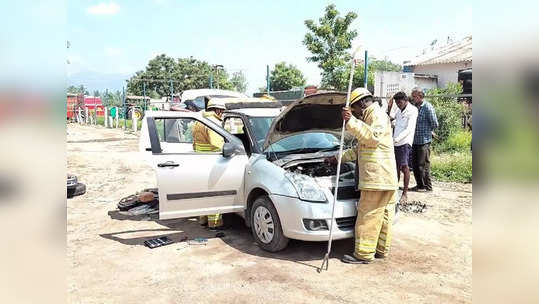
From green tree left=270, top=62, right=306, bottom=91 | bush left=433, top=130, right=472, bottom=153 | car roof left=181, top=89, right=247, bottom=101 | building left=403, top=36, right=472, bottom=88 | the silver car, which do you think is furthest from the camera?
green tree left=270, top=62, right=306, bottom=91

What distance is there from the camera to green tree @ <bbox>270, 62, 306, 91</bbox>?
41.9 m

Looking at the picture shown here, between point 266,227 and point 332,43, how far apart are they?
14.0 m

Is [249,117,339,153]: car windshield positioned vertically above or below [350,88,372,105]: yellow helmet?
below

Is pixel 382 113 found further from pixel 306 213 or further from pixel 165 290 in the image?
pixel 165 290

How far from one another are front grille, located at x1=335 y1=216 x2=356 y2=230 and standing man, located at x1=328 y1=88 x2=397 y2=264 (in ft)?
0.36

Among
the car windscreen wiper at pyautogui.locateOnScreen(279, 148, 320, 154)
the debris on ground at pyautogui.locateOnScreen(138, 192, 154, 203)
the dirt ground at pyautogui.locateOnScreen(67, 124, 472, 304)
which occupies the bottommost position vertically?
the dirt ground at pyautogui.locateOnScreen(67, 124, 472, 304)

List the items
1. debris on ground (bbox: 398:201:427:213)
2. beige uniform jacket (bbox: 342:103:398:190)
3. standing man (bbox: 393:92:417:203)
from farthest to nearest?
standing man (bbox: 393:92:417:203) → debris on ground (bbox: 398:201:427:213) → beige uniform jacket (bbox: 342:103:398:190)

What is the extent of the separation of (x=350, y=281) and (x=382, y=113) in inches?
69.5

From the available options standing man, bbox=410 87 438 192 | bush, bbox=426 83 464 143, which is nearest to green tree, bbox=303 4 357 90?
bush, bbox=426 83 464 143

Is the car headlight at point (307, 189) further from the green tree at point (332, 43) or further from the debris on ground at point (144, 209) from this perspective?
the green tree at point (332, 43)

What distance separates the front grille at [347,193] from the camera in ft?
14.0

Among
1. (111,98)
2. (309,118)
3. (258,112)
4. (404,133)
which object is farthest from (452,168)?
(111,98)

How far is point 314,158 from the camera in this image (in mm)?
4992

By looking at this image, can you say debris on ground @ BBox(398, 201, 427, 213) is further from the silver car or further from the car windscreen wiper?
the car windscreen wiper
